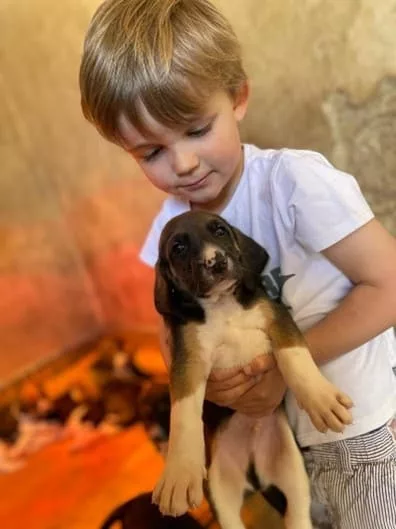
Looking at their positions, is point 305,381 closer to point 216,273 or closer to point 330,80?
point 216,273

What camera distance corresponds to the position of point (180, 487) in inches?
34.3

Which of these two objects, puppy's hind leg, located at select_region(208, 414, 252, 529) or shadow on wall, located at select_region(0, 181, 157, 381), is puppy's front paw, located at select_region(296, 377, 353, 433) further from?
shadow on wall, located at select_region(0, 181, 157, 381)

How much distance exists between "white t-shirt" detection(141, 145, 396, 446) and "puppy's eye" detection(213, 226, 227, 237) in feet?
0.40

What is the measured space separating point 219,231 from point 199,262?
0.07 meters

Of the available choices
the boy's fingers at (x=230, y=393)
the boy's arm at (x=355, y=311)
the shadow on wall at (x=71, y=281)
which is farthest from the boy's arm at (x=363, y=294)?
the shadow on wall at (x=71, y=281)

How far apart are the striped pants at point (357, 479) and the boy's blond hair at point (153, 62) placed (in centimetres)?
50

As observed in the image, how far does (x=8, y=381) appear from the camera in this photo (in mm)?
1879

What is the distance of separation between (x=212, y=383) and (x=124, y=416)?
698 mm

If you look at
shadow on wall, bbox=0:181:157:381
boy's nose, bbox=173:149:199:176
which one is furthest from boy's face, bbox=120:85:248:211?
shadow on wall, bbox=0:181:157:381

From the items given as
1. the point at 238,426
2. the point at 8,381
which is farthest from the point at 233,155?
the point at 8,381

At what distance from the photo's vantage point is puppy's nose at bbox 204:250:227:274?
36.2 inches

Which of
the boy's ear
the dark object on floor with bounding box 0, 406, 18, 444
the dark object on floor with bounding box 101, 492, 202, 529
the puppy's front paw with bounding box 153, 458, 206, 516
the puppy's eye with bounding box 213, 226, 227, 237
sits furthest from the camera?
the dark object on floor with bounding box 0, 406, 18, 444

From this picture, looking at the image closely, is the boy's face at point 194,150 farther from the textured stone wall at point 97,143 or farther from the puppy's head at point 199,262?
the textured stone wall at point 97,143

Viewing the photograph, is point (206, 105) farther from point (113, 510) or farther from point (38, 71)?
point (38, 71)
